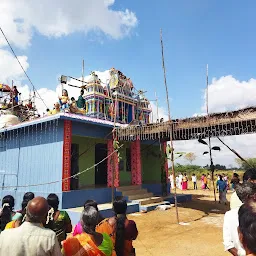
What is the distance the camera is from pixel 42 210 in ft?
7.41

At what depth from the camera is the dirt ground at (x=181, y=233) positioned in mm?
6276

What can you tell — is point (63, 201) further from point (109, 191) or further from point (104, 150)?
point (104, 150)

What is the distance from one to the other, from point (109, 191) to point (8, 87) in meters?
12.4

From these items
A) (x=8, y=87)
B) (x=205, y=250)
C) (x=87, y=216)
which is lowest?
(x=205, y=250)

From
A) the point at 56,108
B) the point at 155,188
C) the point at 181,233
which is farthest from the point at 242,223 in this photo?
the point at 155,188

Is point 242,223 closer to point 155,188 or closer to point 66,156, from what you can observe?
point 66,156

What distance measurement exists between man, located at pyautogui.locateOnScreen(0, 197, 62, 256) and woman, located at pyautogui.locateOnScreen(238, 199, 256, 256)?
1577mm

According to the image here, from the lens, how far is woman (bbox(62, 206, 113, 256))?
7.98ft

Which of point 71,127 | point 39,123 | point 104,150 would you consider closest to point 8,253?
point 71,127

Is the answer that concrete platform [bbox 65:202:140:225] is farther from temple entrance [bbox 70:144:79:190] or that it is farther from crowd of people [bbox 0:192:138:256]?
crowd of people [bbox 0:192:138:256]

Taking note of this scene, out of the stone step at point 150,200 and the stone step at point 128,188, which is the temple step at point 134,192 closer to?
the stone step at point 128,188

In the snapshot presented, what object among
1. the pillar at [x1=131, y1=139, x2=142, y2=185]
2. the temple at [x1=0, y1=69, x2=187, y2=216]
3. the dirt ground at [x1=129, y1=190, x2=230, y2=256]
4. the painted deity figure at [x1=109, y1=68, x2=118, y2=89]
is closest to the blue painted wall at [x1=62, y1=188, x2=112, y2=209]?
the temple at [x1=0, y1=69, x2=187, y2=216]

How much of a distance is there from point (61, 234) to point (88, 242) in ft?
3.93

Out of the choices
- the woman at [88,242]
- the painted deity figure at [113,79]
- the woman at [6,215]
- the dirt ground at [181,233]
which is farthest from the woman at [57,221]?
the painted deity figure at [113,79]
